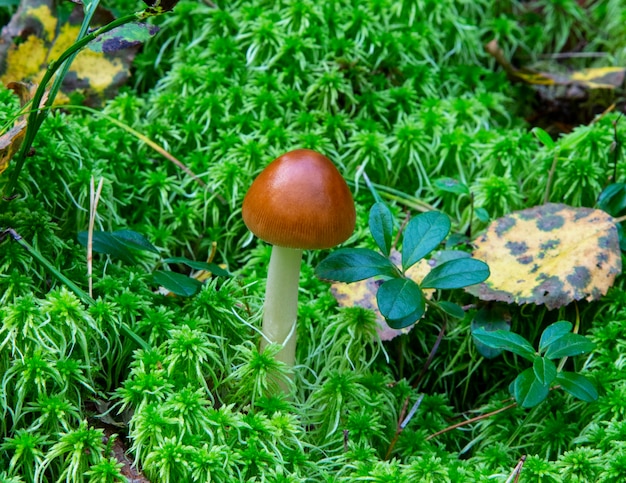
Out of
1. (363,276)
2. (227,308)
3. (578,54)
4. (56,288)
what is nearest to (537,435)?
(363,276)

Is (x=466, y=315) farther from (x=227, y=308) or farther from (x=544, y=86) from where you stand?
(x=544, y=86)

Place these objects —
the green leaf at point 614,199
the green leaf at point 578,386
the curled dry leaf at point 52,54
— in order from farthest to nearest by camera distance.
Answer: the curled dry leaf at point 52,54, the green leaf at point 614,199, the green leaf at point 578,386

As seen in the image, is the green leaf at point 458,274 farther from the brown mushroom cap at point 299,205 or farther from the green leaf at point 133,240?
the green leaf at point 133,240

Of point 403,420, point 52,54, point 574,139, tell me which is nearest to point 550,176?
point 574,139

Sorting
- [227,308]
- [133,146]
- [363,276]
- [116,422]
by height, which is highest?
[133,146]

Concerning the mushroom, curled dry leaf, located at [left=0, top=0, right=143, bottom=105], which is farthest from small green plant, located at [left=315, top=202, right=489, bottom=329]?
curled dry leaf, located at [left=0, top=0, right=143, bottom=105]

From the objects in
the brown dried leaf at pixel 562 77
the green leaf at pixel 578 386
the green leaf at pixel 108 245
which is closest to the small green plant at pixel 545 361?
the green leaf at pixel 578 386

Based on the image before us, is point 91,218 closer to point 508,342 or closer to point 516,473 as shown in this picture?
point 508,342
